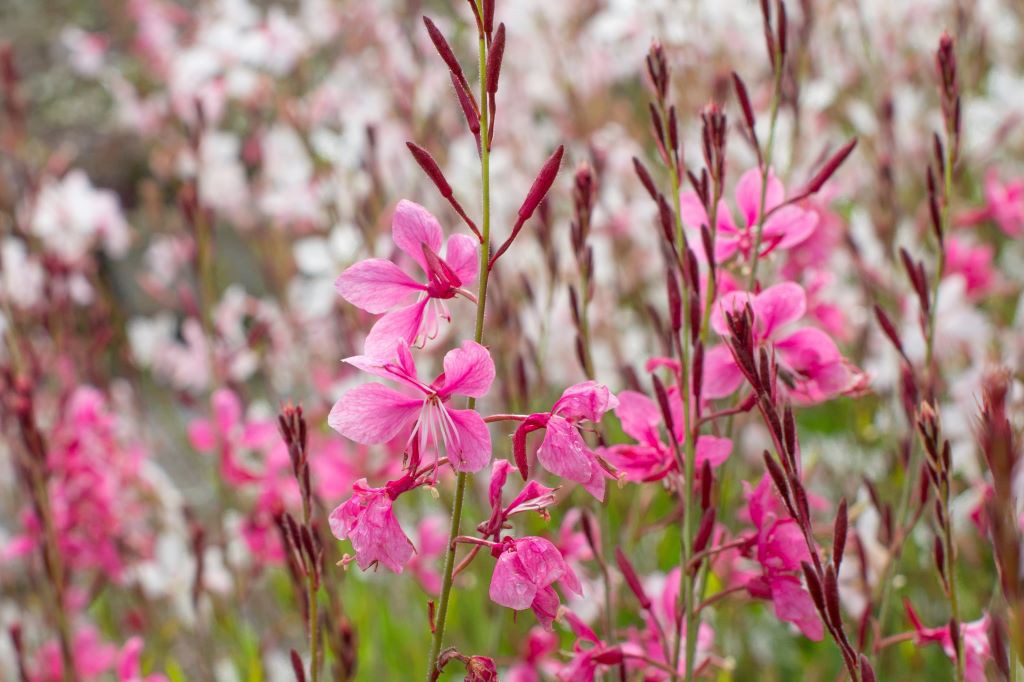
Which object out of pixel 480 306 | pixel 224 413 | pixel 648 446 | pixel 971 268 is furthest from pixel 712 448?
pixel 971 268

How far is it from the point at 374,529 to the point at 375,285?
0.21 m

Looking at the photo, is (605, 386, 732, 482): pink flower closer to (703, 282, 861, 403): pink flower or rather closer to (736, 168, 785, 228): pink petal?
(703, 282, 861, 403): pink flower

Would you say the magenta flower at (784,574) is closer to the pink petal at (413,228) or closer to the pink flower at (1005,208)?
the pink petal at (413,228)

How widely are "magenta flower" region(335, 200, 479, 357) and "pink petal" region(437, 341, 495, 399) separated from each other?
0.05 meters

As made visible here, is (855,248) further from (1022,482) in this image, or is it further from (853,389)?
(853,389)

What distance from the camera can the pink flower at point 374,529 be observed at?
770 mm

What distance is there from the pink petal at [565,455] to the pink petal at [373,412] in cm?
12

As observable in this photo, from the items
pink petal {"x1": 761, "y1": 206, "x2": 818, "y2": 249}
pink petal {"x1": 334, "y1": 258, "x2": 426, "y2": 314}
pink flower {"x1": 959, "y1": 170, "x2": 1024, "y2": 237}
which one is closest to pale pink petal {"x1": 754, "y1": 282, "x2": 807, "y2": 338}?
pink petal {"x1": 761, "y1": 206, "x2": 818, "y2": 249}

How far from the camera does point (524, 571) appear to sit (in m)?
0.78

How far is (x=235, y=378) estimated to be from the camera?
2.42 metres

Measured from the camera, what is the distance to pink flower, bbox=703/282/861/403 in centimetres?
96

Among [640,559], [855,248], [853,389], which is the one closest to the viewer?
[853,389]

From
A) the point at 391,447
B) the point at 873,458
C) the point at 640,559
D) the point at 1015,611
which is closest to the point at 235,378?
the point at 391,447

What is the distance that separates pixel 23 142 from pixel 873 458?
2.20 metres
